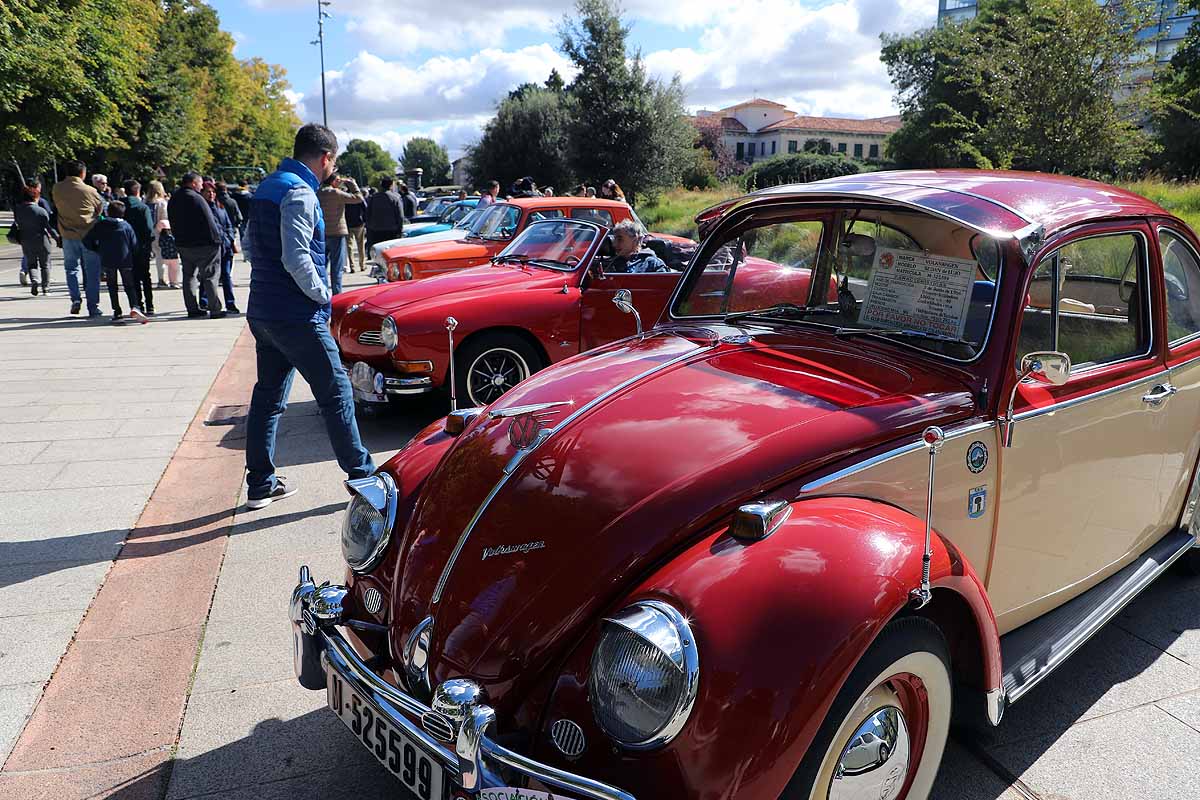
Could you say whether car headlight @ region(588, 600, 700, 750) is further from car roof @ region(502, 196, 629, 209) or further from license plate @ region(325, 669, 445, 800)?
car roof @ region(502, 196, 629, 209)

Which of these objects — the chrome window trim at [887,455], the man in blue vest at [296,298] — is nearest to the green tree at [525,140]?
the man in blue vest at [296,298]

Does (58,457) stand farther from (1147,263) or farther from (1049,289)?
(1147,263)

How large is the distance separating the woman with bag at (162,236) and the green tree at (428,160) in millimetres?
122316

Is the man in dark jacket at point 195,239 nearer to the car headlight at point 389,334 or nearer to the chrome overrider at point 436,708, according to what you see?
the car headlight at point 389,334

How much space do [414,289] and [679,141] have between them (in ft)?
73.7

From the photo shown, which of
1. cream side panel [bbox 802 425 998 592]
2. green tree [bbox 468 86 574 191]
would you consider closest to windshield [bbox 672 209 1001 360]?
cream side panel [bbox 802 425 998 592]

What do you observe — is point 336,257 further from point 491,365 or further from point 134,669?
point 134,669

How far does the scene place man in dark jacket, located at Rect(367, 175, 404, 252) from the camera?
14898 millimetres

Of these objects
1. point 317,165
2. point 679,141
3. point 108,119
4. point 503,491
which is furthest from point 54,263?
point 503,491

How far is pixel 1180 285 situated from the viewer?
12.5ft

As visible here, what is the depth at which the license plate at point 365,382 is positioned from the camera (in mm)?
6750

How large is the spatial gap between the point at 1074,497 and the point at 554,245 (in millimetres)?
5602

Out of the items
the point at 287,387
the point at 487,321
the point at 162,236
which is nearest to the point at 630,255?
the point at 487,321

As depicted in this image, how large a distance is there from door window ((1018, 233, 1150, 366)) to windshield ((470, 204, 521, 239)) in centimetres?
802
